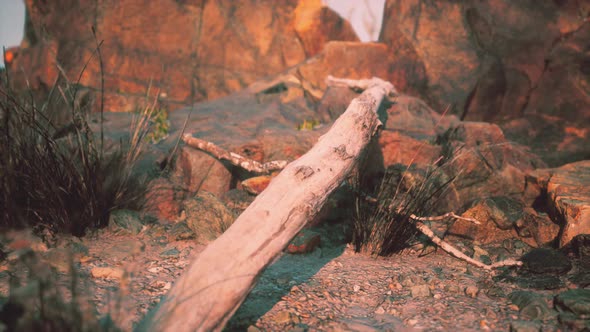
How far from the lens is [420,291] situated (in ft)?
8.16

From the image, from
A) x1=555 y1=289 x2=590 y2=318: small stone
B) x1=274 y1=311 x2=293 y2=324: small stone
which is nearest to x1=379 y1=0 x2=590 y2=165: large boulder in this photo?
x1=555 y1=289 x2=590 y2=318: small stone

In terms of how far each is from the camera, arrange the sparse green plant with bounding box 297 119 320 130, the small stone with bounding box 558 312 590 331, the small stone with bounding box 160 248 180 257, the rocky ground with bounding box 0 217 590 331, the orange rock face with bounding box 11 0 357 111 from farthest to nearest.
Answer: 1. the orange rock face with bounding box 11 0 357 111
2. the sparse green plant with bounding box 297 119 320 130
3. the small stone with bounding box 160 248 180 257
4. the rocky ground with bounding box 0 217 590 331
5. the small stone with bounding box 558 312 590 331

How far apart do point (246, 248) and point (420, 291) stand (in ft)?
4.25

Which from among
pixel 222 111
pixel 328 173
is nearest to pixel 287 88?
pixel 222 111

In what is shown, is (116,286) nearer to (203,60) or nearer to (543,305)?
(543,305)

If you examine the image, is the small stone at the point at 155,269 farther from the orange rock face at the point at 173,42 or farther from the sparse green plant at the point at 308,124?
the orange rock face at the point at 173,42

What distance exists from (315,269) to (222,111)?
388 cm

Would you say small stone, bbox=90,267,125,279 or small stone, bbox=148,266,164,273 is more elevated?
small stone, bbox=90,267,125,279

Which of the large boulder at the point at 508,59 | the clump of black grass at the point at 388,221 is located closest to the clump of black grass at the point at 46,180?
the clump of black grass at the point at 388,221

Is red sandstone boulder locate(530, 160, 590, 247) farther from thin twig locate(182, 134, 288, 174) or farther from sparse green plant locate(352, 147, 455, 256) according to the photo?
thin twig locate(182, 134, 288, 174)

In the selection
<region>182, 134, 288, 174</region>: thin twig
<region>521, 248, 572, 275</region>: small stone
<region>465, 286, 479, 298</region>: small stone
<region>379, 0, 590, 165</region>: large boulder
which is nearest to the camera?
<region>465, 286, 479, 298</region>: small stone

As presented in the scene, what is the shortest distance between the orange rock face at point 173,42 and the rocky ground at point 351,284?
20.2 feet

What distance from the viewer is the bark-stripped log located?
1673 millimetres

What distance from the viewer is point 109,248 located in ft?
9.64
